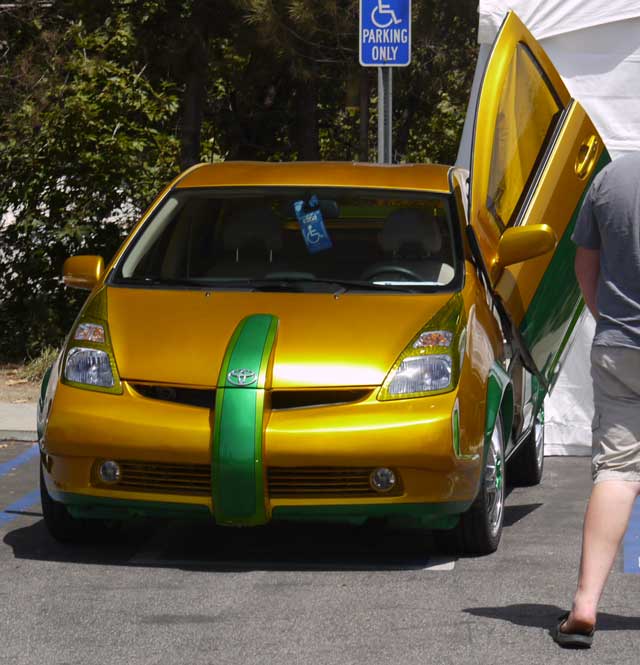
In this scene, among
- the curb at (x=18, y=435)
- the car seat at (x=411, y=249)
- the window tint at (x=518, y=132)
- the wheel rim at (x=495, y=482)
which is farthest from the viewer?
the curb at (x=18, y=435)

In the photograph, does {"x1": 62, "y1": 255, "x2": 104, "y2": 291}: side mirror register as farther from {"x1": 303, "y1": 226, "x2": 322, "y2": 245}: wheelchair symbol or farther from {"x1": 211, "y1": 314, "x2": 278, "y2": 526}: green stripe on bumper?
{"x1": 211, "y1": 314, "x2": 278, "y2": 526}: green stripe on bumper

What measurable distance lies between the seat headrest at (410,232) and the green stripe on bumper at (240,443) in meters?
1.27

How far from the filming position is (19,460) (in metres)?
9.39

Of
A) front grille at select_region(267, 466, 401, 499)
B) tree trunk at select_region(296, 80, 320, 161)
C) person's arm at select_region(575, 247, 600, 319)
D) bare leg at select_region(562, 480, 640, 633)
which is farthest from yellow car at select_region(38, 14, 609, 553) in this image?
tree trunk at select_region(296, 80, 320, 161)

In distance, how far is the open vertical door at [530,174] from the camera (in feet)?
24.2

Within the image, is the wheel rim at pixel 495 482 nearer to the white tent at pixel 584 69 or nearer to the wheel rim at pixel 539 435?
the wheel rim at pixel 539 435

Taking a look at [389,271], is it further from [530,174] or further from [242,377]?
[242,377]

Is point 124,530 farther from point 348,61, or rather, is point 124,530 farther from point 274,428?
point 348,61

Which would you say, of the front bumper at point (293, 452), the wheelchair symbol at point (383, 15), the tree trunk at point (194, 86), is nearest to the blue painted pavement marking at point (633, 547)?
the front bumper at point (293, 452)

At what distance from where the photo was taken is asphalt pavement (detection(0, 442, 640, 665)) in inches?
207

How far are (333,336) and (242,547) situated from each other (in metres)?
1.07

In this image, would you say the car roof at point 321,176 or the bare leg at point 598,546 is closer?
the bare leg at point 598,546

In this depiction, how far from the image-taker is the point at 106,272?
7457 mm

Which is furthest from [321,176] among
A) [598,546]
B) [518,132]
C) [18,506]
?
[598,546]
